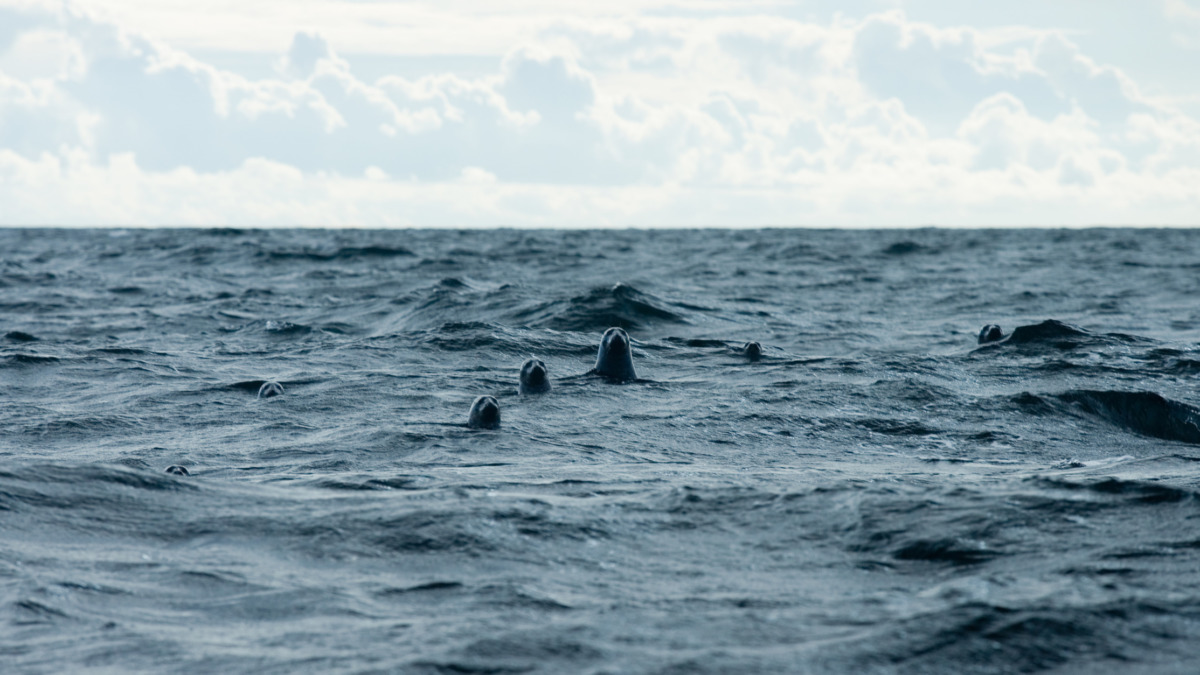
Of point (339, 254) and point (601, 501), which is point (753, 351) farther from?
point (339, 254)


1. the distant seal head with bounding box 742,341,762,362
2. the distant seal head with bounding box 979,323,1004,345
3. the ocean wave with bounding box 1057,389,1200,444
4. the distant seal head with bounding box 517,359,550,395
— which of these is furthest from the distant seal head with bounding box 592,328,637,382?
the distant seal head with bounding box 979,323,1004,345

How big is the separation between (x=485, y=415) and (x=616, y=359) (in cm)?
284

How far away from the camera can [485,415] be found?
9.23 metres

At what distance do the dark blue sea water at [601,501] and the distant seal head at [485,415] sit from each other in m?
0.13

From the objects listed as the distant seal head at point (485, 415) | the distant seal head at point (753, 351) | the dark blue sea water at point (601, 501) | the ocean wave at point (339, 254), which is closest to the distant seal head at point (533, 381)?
the dark blue sea water at point (601, 501)

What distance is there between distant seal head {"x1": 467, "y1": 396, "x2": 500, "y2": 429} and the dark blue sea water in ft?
0.41

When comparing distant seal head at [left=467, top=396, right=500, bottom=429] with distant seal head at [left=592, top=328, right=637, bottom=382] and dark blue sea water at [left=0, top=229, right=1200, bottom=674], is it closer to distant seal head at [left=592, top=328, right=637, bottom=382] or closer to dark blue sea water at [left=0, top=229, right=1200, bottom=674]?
dark blue sea water at [left=0, top=229, right=1200, bottom=674]

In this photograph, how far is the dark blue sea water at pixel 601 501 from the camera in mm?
4449

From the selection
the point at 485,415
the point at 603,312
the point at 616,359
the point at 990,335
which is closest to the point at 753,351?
the point at 616,359

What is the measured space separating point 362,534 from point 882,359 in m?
8.47

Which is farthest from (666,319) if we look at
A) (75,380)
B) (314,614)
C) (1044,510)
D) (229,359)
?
(314,614)

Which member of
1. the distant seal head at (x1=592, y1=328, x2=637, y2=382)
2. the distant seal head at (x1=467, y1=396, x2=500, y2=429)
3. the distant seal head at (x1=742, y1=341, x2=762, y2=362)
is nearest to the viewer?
the distant seal head at (x1=467, y1=396, x2=500, y2=429)

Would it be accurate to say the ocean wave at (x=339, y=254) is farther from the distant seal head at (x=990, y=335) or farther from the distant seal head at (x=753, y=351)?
the distant seal head at (x=990, y=335)

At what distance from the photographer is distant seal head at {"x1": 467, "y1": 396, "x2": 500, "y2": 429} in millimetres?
9234
